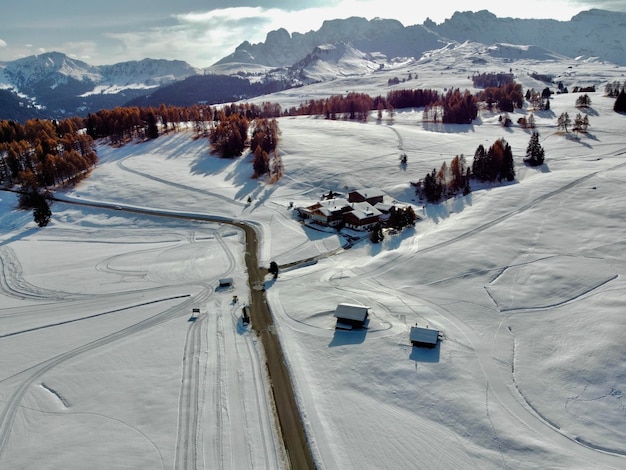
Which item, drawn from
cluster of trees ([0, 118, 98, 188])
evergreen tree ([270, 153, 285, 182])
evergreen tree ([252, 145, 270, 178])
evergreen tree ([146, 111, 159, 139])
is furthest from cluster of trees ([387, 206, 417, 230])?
evergreen tree ([146, 111, 159, 139])

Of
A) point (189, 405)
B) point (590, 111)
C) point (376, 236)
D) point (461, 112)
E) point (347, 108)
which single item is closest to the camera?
point (189, 405)

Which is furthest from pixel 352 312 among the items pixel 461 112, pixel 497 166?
pixel 461 112

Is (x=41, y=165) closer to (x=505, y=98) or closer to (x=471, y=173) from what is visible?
(x=471, y=173)

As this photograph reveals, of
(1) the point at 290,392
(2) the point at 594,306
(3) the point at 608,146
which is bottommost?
(1) the point at 290,392

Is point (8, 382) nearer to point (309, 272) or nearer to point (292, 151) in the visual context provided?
point (309, 272)

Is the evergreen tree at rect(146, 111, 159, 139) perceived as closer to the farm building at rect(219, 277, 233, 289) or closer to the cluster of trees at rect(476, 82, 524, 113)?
the farm building at rect(219, 277, 233, 289)

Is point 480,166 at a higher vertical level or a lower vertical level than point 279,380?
higher

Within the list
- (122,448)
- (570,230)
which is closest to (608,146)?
(570,230)
